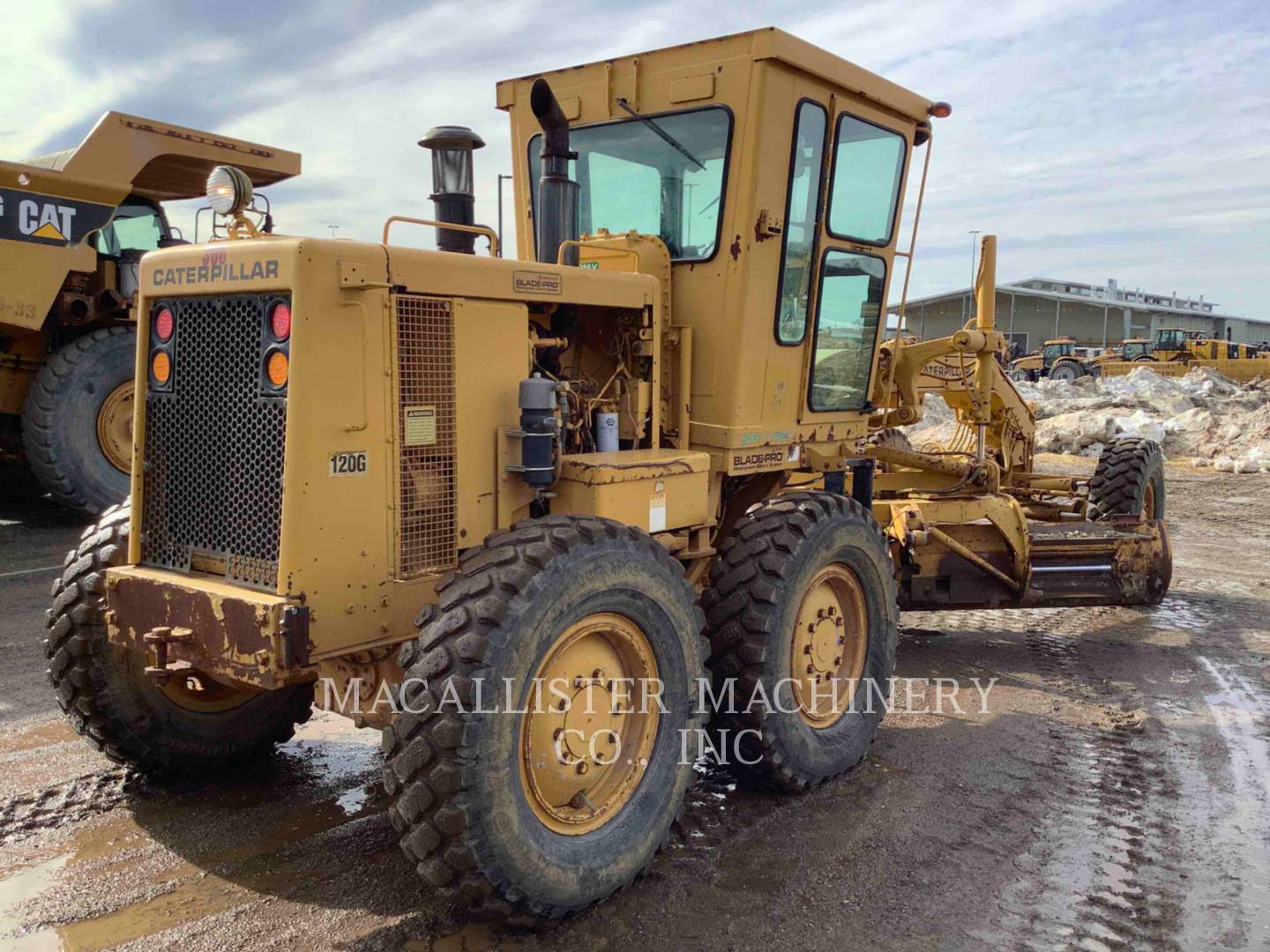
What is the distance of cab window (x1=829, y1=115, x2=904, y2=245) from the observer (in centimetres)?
500

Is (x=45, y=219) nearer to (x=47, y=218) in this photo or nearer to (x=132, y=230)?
(x=47, y=218)

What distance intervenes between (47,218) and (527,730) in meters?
8.16

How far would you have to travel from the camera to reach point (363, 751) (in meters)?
4.67

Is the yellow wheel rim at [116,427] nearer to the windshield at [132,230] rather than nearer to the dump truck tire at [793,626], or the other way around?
the windshield at [132,230]

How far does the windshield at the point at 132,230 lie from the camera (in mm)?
9766

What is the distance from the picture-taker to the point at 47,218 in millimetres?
9055

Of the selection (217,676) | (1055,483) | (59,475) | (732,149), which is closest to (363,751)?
(217,676)

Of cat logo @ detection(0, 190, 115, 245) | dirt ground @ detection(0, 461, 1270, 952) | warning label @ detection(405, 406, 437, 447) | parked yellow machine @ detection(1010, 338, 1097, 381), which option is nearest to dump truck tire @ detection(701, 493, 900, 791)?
dirt ground @ detection(0, 461, 1270, 952)

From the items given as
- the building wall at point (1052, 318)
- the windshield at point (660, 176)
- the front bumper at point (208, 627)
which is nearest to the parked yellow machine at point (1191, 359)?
the building wall at point (1052, 318)

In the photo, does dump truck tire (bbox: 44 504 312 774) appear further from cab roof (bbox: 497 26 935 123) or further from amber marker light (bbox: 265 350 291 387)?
cab roof (bbox: 497 26 935 123)

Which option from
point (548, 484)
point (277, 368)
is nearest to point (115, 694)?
point (277, 368)

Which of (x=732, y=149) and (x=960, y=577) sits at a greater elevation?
(x=732, y=149)

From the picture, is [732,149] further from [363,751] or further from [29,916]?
[29,916]

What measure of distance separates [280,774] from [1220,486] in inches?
593
